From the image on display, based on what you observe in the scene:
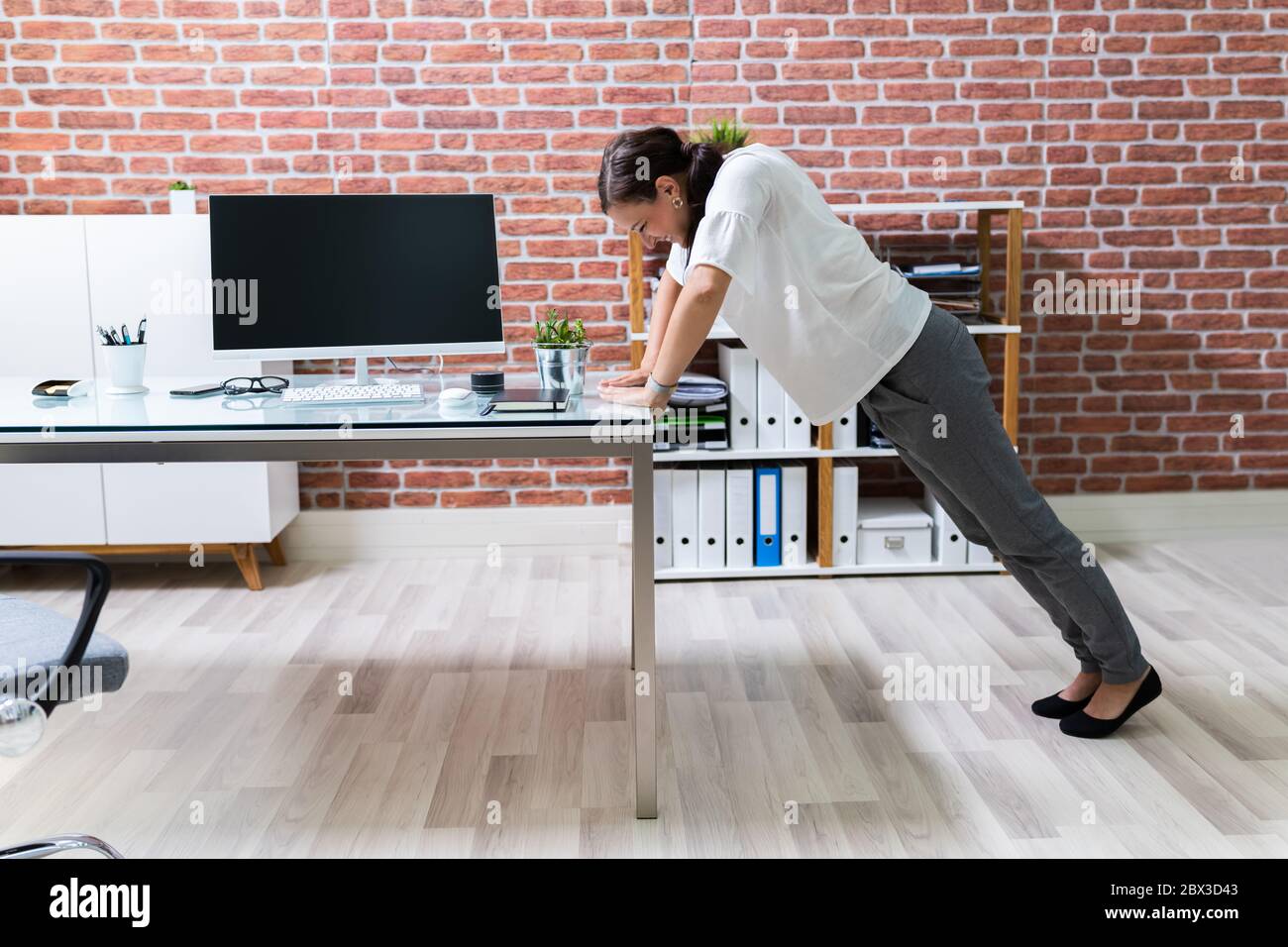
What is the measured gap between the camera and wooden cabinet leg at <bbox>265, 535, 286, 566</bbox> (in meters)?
4.11

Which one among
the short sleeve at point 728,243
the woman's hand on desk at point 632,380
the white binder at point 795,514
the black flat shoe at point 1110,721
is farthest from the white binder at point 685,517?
the short sleeve at point 728,243

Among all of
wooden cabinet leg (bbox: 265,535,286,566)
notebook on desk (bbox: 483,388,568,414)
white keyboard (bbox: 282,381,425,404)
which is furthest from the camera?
wooden cabinet leg (bbox: 265,535,286,566)

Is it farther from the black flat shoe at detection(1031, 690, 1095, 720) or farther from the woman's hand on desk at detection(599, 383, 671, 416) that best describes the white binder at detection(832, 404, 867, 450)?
the woman's hand on desk at detection(599, 383, 671, 416)

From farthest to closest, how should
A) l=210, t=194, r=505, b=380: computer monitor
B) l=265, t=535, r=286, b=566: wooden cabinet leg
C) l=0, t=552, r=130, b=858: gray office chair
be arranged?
1. l=265, t=535, r=286, b=566: wooden cabinet leg
2. l=210, t=194, r=505, b=380: computer monitor
3. l=0, t=552, r=130, b=858: gray office chair

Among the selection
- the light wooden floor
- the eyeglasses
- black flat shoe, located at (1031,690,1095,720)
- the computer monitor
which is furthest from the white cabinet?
black flat shoe, located at (1031,690,1095,720)

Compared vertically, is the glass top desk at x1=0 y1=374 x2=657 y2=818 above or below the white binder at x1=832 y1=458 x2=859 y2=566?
above

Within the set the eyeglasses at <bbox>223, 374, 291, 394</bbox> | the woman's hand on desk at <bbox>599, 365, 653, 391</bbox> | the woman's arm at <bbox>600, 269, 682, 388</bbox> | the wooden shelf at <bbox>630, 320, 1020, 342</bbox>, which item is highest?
the woman's arm at <bbox>600, 269, 682, 388</bbox>

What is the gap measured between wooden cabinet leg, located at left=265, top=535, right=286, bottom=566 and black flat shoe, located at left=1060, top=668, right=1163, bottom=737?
2.66 metres

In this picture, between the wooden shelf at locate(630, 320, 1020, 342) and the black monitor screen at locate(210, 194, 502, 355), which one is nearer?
the black monitor screen at locate(210, 194, 502, 355)

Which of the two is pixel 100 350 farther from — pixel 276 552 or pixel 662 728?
pixel 662 728

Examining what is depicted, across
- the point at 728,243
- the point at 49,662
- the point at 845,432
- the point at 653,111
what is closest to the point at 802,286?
the point at 728,243

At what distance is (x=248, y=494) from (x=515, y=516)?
3.03 ft

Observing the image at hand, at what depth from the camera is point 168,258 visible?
3.68 meters

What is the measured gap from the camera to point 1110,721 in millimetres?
2604
